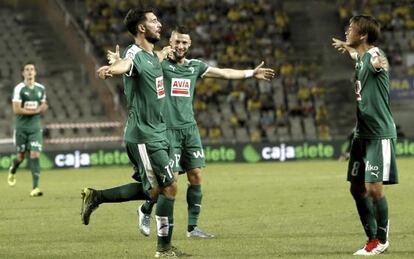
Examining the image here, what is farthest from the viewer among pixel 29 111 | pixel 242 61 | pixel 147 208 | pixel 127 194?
pixel 242 61

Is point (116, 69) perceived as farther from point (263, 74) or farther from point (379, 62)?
point (379, 62)

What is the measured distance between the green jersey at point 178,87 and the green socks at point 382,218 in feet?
12.0

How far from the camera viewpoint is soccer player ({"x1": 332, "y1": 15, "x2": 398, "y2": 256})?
36.1 feet

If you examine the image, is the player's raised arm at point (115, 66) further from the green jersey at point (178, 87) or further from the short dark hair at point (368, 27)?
the green jersey at point (178, 87)

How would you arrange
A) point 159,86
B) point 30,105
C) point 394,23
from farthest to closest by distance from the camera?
point 394,23 → point 30,105 → point 159,86

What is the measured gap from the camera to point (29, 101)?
2180 centimetres

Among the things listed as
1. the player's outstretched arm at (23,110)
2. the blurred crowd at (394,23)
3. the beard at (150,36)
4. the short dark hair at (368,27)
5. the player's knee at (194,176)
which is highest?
the blurred crowd at (394,23)

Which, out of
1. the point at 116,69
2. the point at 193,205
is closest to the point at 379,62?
the point at 116,69

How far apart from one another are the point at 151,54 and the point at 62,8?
2844cm

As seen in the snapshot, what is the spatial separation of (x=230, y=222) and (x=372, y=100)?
183 inches

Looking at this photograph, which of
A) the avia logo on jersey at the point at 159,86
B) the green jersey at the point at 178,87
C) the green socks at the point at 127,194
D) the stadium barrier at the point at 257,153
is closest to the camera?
the avia logo on jersey at the point at 159,86

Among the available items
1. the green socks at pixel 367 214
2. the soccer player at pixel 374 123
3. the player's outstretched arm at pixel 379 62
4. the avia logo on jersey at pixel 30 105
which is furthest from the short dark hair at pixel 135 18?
the avia logo on jersey at pixel 30 105

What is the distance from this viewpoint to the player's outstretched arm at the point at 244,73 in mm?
→ 12023

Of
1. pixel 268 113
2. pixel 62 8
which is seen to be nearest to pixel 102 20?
pixel 62 8
